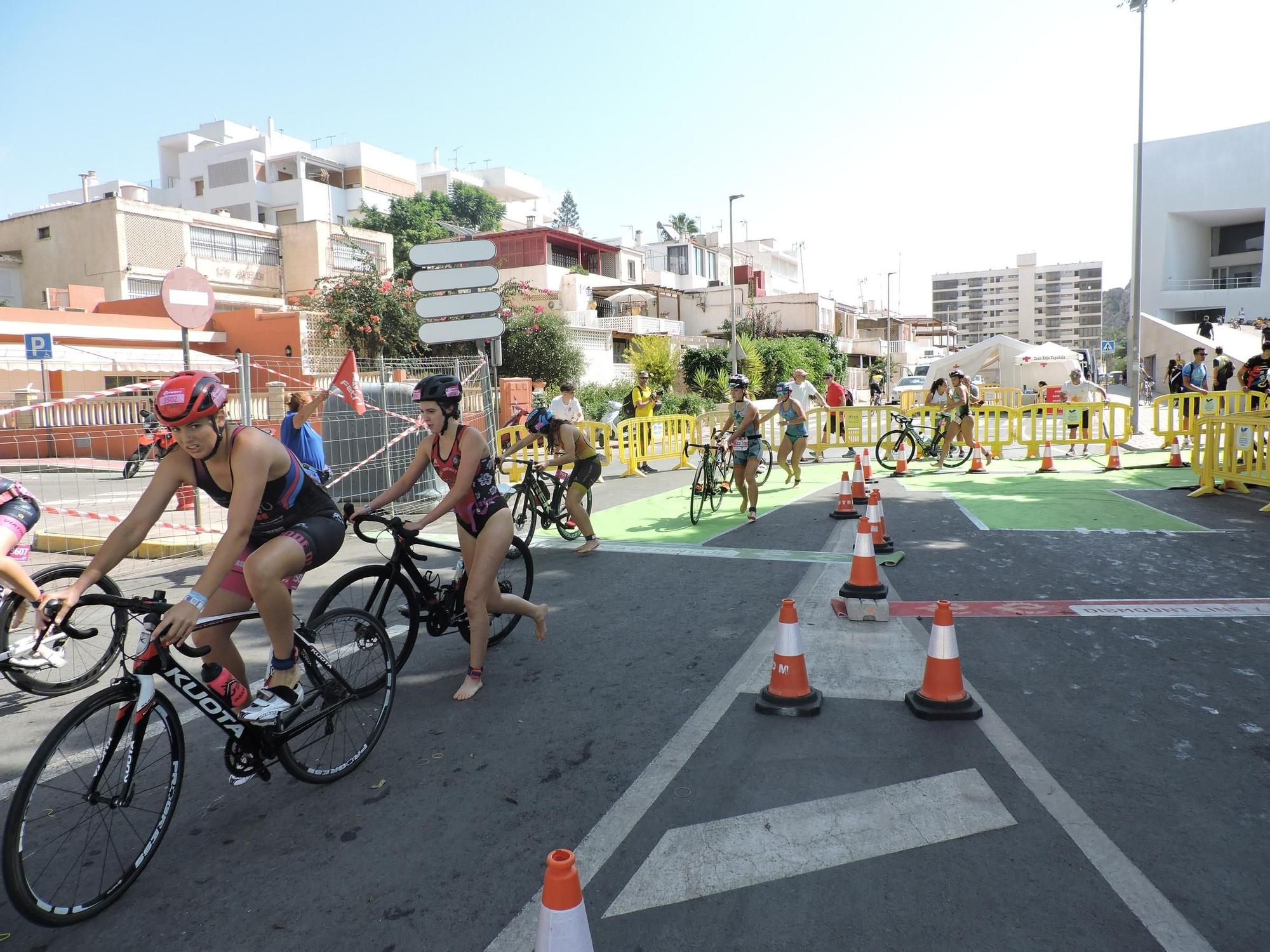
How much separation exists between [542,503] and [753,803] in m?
6.33

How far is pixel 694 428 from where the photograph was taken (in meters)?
20.3

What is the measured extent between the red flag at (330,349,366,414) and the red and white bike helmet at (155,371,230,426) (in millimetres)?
7444

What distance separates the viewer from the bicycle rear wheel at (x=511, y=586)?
580cm

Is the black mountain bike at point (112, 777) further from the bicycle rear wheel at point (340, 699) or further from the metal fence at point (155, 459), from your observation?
the metal fence at point (155, 459)

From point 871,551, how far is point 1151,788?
9.25 ft

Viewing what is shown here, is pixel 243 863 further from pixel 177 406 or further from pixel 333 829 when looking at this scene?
pixel 177 406

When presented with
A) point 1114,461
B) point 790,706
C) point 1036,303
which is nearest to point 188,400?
point 790,706

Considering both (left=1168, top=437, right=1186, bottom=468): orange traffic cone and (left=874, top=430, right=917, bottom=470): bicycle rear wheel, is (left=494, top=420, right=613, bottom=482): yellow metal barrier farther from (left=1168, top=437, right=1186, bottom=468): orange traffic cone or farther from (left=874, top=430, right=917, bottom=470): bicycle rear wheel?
(left=1168, top=437, right=1186, bottom=468): orange traffic cone

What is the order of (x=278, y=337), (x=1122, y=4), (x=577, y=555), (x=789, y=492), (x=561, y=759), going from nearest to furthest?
(x=561, y=759)
(x=577, y=555)
(x=789, y=492)
(x=1122, y=4)
(x=278, y=337)

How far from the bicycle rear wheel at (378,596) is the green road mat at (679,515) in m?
4.78

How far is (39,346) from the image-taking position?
17578mm

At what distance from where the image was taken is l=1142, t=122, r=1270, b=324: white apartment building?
182 feet

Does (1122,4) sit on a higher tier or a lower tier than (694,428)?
higher

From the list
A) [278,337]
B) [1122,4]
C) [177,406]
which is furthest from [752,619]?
[278,337]
